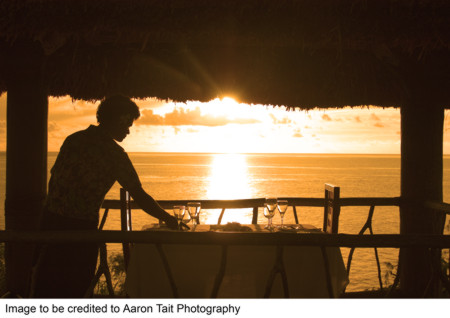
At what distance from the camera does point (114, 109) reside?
9.31 ft

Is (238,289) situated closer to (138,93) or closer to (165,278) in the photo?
(165,278)

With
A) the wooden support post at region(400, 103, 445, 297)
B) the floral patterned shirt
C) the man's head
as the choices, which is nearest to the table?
the floral patterned shirt

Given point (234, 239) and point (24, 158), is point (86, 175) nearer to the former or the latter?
point (234, 239)

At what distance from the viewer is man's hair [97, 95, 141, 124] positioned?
111 inches

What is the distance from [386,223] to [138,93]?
2070 cm

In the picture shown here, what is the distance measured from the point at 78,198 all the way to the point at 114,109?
552 millimetres

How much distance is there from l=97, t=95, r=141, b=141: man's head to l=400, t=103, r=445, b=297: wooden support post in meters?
2.56

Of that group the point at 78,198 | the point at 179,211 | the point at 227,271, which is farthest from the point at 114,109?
the point at 227,271

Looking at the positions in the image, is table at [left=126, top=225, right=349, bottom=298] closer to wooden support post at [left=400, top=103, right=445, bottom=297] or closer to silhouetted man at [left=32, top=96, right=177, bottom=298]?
silhouetted man at [left=32, top=96, right=177, bottom=298]

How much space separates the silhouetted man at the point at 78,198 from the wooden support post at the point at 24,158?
1255 millimetres

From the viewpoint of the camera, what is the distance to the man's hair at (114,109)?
2.83 m

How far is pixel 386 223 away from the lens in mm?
23734

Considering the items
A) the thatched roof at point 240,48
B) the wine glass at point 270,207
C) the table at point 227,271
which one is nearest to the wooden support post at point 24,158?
the thatched roof at point 240,48

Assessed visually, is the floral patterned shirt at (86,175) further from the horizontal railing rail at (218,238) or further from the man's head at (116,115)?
the horizontal railing rail at (218,238)
